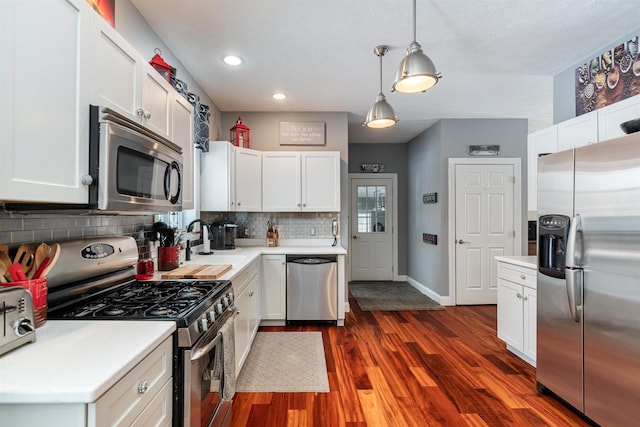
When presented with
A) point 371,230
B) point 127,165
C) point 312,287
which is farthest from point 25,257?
point 371,230

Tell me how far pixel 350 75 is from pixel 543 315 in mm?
2605

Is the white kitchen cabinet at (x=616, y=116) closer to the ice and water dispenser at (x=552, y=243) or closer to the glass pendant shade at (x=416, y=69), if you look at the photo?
the ice and water dispenser at (x=552, y=243)

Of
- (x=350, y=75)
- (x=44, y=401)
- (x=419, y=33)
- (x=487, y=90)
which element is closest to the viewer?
(x=44, y=401)

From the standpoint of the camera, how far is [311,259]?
373 centimetres

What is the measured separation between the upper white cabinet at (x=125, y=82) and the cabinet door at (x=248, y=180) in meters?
1.85

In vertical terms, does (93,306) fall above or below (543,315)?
above

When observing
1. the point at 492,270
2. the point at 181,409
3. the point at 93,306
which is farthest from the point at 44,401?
the point at 492,270

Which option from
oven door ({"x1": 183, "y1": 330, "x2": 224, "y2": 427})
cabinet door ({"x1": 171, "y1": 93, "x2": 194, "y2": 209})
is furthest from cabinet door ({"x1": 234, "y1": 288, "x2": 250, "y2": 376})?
cabinet door ({"x1": 171, "y1": 93, "x2": 194, "y2": 209})

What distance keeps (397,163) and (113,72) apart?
5.51m

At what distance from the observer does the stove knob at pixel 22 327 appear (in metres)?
0.96

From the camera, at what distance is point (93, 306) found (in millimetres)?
1441

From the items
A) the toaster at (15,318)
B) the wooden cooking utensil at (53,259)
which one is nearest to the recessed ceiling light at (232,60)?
the wooden cooking utensil at (53,259)

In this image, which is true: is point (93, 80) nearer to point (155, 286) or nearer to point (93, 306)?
point (93, 306)

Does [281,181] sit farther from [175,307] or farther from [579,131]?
[579,131]
